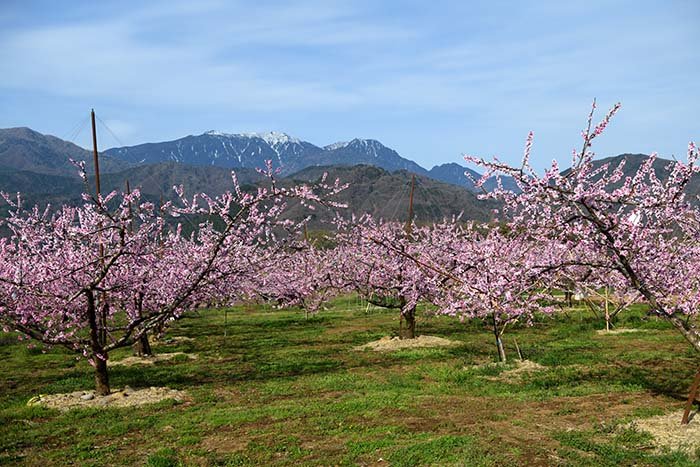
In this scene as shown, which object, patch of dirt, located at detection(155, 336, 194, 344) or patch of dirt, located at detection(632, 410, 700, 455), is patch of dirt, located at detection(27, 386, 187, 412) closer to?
patch of dirt, located at detection(632, 410, 700, 455)

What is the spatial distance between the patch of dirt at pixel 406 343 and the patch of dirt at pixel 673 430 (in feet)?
41.4

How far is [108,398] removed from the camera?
14984 mm

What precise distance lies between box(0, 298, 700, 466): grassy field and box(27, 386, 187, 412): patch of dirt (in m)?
0.51

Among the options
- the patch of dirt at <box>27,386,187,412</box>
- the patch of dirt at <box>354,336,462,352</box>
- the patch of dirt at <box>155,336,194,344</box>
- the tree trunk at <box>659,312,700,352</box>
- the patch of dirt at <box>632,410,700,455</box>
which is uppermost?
the tree trunk at <box>659,312,700,352</box>

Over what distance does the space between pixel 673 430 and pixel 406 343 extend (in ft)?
46.7

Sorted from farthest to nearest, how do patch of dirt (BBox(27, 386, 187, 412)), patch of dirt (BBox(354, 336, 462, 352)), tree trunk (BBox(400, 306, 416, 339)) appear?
tree trunk (BBox(400, 306, 416, 339))
patch of dirt (BBox(354, 336, 462, 352))
patch of dirt (BBox(27, 386, 187, 412))

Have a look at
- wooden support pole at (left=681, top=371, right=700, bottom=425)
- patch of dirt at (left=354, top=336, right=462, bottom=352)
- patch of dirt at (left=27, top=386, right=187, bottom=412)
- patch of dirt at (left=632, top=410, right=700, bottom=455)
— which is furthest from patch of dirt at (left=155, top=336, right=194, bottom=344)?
wooden support pole at (left=681, top=371, right=700, bottom=425)

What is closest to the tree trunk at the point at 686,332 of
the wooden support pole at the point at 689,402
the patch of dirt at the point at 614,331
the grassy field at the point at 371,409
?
the wooden support pole at the point at 689,402

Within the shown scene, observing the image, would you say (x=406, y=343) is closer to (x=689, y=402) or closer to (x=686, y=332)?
(x=689, y=402)

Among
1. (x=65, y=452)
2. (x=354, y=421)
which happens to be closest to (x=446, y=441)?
(x=354, y=421)

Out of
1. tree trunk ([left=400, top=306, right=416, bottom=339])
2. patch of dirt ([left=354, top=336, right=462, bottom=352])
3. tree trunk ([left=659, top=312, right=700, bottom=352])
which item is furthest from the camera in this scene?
→ tree trunk ([left=400, top=306, right=416, bottom=339])

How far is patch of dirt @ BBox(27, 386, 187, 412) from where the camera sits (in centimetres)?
1466

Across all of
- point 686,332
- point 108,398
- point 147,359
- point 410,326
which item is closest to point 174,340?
point 147,359

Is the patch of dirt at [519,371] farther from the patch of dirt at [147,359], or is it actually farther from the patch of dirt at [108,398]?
the patch of dirt at [147,359]
